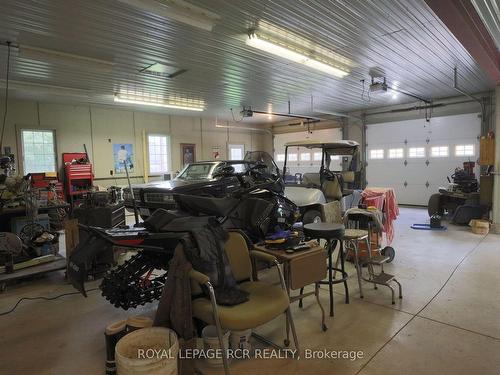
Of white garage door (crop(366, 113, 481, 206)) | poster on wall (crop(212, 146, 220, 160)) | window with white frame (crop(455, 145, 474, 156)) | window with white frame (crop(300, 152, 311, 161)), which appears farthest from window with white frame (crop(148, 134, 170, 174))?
window with white frame (crop(455, 145, 474, 156))

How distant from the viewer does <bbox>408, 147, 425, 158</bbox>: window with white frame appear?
377 inches

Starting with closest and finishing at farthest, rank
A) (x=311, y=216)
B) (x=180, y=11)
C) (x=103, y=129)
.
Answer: (x=180, y=11), (x=311, y=216), (x=103, y=129)

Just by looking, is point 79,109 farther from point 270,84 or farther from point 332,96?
point 332,96

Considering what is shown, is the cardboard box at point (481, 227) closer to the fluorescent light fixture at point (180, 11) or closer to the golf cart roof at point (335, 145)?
the golf cart roof at point (335, 145)

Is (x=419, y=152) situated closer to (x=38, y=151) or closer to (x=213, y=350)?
(x=213, y=350)

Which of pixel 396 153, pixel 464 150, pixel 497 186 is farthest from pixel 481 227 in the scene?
pixel 396 153

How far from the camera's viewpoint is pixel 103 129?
934 centimetres

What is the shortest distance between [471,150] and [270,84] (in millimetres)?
6021

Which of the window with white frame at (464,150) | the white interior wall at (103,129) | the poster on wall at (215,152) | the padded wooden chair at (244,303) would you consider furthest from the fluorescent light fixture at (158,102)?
the window with white frame at (464,150)

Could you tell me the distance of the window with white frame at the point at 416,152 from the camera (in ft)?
31.4

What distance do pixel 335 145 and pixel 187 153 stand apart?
245 inches

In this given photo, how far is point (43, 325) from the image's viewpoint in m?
3.03

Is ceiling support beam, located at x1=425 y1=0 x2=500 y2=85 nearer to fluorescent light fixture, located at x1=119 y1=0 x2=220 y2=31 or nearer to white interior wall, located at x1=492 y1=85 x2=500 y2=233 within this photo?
white interior wall, located at x1=492 y1=85 x2=500 y2=233

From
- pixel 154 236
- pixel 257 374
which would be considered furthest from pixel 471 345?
pixel 154 236
